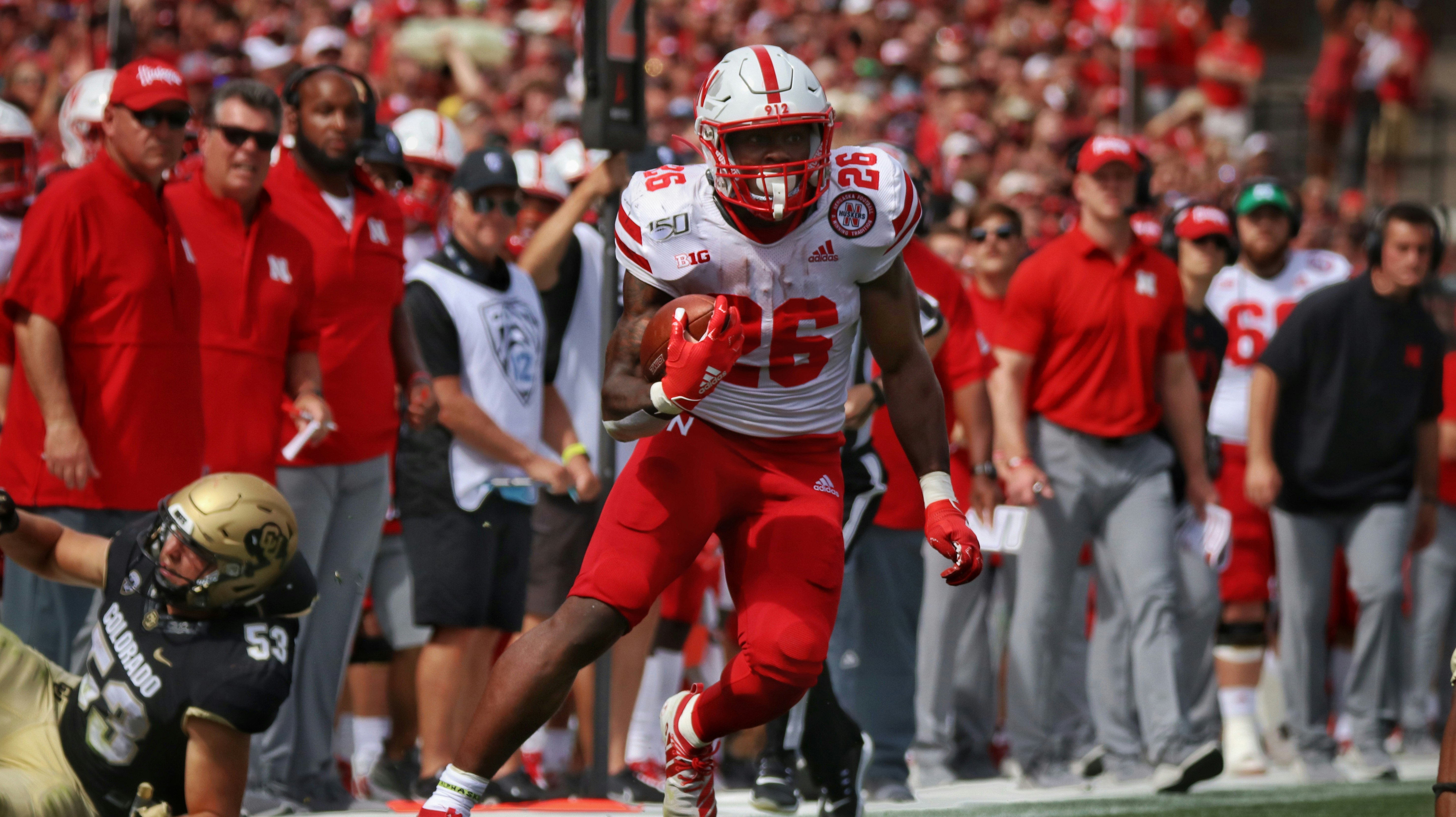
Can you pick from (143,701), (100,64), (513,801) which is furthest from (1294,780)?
(100,64)

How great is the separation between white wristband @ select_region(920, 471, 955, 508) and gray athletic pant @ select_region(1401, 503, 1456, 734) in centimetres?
425

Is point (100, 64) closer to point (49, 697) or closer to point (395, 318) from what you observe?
point (395, 318)

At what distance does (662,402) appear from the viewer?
12.1 feet

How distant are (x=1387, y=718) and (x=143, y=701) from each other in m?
4.98

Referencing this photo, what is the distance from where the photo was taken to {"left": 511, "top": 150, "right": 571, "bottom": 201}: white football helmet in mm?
6688

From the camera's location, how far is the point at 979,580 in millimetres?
6898

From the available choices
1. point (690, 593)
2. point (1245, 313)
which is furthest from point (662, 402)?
point (1245, 313)

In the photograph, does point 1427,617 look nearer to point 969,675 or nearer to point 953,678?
point 969,675

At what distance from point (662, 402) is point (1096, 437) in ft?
10.6

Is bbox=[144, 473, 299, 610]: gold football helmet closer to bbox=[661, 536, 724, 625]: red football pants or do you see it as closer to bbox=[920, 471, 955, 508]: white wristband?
bbox=[920, 471, 955, 508]: white wristband

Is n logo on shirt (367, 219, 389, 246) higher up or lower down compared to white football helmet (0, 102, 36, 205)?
lower down

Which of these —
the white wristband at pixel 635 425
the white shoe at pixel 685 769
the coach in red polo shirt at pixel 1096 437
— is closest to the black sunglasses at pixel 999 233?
the coach in red polo shirt at pixel 1096 437

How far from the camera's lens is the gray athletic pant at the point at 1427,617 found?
7621 mm

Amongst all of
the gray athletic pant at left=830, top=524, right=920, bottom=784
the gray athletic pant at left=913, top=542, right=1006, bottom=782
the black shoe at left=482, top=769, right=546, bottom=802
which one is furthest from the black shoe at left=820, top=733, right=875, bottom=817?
the gray athletic pant at left=913, top=542, right=1006, bottom=782
